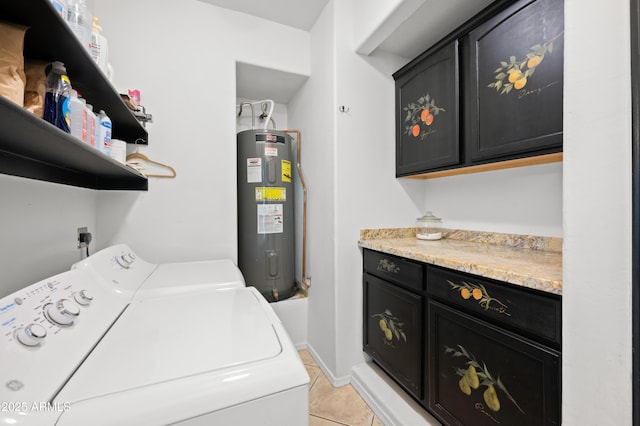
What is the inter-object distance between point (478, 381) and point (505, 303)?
36cm

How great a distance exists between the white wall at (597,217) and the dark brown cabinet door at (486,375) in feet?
0.28

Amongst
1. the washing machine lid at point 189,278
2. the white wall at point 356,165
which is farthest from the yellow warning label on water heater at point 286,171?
the washing machine lid at point 189,278

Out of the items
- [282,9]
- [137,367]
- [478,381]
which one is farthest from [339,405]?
[282,9]

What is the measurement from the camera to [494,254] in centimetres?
126

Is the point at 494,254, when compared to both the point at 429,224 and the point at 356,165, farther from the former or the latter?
the point at 356,165

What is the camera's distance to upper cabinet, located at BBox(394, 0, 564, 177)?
3.47ft

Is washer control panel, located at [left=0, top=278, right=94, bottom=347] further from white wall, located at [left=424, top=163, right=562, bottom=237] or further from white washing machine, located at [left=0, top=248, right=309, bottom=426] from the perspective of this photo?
white wall, located at [left=424, top=163, right=562, bottom=237]

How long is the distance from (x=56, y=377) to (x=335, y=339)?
1441mm

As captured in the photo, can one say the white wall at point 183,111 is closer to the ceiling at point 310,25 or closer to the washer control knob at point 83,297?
the ceiling at point 310,25

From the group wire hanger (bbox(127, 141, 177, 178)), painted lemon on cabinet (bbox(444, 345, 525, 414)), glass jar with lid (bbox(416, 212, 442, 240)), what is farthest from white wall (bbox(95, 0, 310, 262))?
painted lemon on cabinet (bbox(444, 345, 525, 414))

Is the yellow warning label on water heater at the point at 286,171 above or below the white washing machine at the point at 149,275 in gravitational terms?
above

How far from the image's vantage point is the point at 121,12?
5.35ft

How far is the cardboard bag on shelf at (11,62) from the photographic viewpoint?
1.65ft

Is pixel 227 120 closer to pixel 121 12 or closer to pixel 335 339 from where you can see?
pixel 121 12
